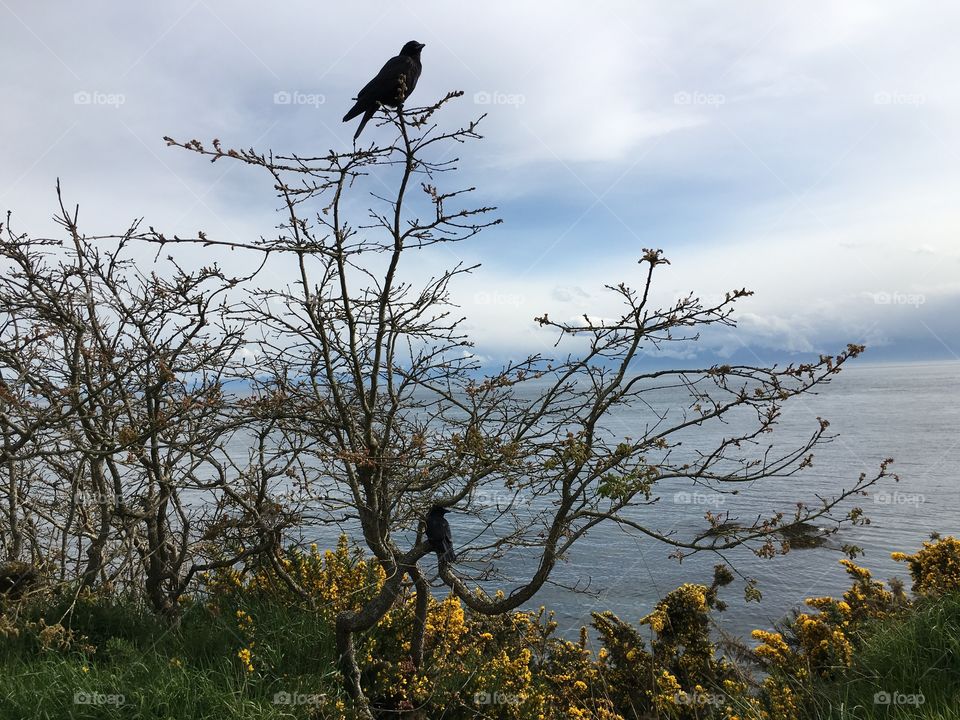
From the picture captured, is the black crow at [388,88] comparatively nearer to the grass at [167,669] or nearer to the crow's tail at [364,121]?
the crow's tail at [364,121]

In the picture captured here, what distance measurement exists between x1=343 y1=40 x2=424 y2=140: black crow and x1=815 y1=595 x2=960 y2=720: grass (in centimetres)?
508

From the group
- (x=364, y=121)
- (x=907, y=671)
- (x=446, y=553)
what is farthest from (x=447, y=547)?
(x=907, y=671)

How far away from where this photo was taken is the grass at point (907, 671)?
4.60 metres

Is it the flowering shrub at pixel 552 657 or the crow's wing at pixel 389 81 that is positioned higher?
the crow's wing at pixel 389 81

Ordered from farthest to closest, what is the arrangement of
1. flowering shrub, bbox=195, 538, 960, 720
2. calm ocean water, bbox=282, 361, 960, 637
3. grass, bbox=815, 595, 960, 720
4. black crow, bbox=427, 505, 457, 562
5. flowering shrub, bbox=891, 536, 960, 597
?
1. calm ocean water, bbox=282, 361, 960, 637
2. flowering shrub, bbox=891, 536, 960, 597
3. flowering shrub, bbox=195, 538, 960, 720
4. black crow, bbox=427, 505, 457, 562
5. grass, bbox=815, 595, 960, 720

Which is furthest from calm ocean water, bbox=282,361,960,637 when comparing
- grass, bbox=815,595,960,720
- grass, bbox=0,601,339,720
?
grass, bbox=0,601,339,720

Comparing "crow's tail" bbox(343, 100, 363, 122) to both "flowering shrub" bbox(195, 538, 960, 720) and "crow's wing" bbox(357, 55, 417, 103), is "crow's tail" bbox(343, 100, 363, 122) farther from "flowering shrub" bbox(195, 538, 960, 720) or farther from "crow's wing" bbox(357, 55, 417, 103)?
"flowering shrub" bbox(195, 538, 960, 720)

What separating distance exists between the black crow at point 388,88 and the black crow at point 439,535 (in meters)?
2.62

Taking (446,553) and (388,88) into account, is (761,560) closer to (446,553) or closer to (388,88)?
(446,553)

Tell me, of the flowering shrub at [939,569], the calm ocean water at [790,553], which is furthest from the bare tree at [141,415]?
the flowering shrub at [939,569]

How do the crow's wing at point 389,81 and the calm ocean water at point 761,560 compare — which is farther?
the calm ocean water at point 761,560

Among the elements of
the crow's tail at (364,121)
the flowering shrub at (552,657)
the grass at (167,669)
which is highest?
the crow's tail at (364,121)

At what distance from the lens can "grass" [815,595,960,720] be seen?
181 inches

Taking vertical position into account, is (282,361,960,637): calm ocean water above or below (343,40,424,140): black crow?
below
